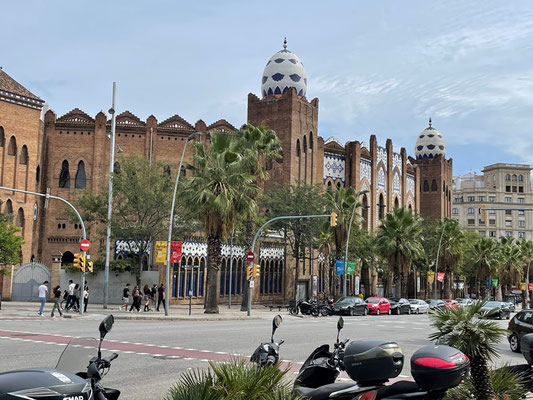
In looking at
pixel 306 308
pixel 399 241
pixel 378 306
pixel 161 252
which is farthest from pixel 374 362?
pixel 399 241

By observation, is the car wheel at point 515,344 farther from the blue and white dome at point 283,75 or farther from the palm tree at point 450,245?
the palm tree at point 450,245

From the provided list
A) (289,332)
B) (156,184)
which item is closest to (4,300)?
(156,184)

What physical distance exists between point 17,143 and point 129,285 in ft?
53.1

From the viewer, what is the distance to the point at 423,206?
Result: 7944 centimetres

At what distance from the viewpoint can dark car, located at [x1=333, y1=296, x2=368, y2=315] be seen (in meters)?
38.7

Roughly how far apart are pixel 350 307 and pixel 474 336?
107ft

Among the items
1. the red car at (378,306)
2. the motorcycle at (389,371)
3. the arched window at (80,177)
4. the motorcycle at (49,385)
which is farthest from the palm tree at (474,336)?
the arched window at (80,177)

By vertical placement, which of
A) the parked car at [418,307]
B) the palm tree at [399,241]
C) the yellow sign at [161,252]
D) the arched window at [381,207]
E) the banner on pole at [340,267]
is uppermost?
the arched window at [381,207]

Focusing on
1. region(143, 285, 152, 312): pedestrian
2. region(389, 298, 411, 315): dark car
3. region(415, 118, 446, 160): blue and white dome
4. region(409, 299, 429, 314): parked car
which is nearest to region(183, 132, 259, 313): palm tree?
region(143, 285, 152, 312): pedestrian

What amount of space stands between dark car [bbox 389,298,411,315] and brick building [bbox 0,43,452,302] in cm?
1038

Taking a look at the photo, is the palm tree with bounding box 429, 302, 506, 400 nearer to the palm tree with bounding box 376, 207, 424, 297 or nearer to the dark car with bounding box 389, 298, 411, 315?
the dark car with bounding box 389, 298, 411, 315

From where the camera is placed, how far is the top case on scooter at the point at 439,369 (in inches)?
192

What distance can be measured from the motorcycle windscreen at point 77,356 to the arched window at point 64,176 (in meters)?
49.9

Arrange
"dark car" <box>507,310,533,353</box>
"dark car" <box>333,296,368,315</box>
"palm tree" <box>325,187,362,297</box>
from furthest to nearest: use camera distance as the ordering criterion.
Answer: "palm tree" <box>325,187,362,297</box>, "dark car" <box>333,296,368,315</box>, "dark car" <box>507,310,533,353</box>
